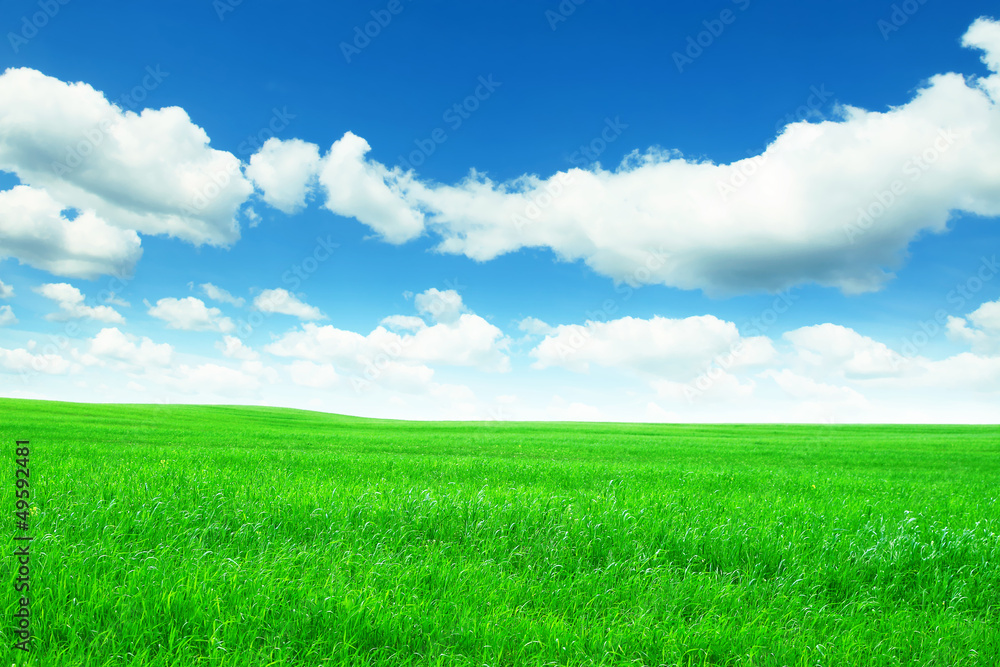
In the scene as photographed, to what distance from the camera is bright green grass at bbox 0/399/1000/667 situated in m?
4.31

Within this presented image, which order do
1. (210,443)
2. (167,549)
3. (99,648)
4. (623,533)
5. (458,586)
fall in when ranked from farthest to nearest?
(210,443), (623,533), (167,549), (458,586), (99,648)

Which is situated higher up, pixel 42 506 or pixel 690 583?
pixel 42 506

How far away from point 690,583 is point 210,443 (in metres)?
25.1

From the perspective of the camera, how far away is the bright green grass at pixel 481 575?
4312 millimetres

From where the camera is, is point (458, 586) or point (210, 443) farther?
point (210, 443)

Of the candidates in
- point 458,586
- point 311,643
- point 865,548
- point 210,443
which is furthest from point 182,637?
→ point 210,443

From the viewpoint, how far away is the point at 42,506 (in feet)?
22.8

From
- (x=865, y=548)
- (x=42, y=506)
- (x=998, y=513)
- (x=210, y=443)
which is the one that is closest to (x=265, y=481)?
(x=42, y=506)

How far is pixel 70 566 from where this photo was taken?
4.95m

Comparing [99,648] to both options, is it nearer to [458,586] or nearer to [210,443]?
[458,586]

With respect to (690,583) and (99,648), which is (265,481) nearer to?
(99,648)

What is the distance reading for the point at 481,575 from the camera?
566 cm

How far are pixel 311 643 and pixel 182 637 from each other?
965 millimetres

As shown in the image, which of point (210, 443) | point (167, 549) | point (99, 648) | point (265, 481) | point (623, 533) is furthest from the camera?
point (210, 443)
